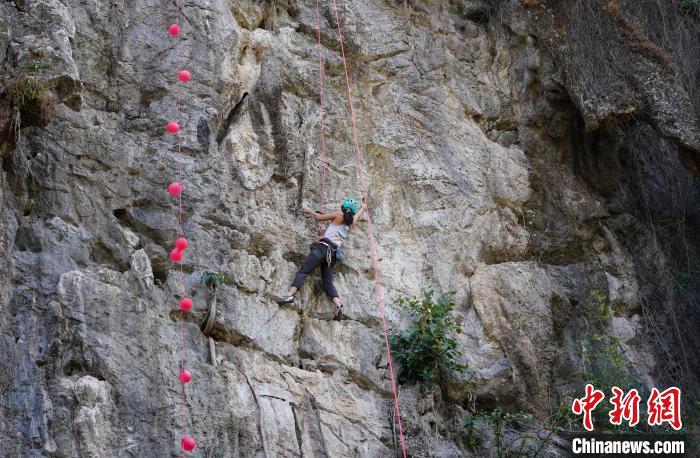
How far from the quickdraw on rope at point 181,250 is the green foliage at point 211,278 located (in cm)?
18

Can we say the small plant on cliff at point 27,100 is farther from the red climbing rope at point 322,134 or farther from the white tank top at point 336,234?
the red climbing rope at point 322,134

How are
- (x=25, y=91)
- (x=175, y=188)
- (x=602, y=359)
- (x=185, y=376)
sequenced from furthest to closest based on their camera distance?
(x=602, y=359), (x=175, y=188), (x=185, y=376), (x=25, y=91)

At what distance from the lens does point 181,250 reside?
7.57 metres

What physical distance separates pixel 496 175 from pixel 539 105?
43.6 inches

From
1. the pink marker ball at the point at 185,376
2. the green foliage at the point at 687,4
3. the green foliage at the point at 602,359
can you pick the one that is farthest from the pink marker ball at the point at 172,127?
the green foliage at the point at 687,4

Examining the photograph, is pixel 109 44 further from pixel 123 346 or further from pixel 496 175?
pixel 496 175

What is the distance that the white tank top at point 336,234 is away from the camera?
850 cm

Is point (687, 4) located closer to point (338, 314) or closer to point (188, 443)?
point (338, 314)

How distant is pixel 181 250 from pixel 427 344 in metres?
2.44

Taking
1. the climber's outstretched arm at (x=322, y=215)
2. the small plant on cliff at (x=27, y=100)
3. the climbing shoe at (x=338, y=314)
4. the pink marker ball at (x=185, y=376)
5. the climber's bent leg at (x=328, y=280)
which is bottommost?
the pink marker ball at (x=185, y=376)

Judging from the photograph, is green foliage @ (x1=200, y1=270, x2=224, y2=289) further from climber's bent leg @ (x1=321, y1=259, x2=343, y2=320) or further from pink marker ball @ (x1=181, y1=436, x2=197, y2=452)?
pink marker ball @ (x1=181, y1=436, x2=197, y2=452)

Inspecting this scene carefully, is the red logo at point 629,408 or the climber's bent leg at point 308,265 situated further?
the red logo at point 629,408

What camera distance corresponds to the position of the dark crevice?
28.3ft

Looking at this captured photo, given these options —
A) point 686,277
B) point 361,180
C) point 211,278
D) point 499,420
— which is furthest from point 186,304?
point 686,277
